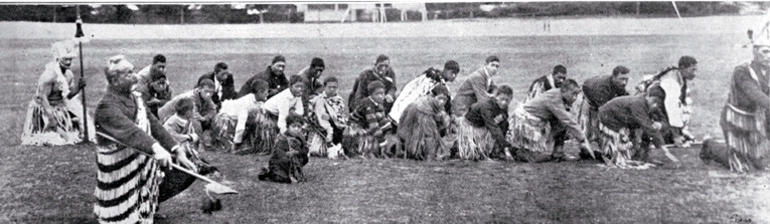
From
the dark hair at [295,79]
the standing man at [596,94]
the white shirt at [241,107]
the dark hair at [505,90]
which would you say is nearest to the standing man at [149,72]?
the white shirt at [241,107]

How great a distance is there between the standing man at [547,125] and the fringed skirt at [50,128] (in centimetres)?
296

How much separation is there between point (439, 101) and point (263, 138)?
1233 mm

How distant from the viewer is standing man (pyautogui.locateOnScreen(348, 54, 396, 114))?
5.20 metres

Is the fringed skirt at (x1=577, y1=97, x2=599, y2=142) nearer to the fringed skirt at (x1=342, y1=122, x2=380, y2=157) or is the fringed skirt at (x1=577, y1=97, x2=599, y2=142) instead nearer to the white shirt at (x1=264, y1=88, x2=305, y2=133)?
the fringed skirt at (x1=342, y1=122, x2=380, y2=157)

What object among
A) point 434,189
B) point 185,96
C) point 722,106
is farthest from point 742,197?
point 185,96

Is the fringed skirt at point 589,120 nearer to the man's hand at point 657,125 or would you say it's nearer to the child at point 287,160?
the man's hand at point 657,125

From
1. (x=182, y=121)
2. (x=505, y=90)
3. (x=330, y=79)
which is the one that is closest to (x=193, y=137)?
(x=182, y=121)

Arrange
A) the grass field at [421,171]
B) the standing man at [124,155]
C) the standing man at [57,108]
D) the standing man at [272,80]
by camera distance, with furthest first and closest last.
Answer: the standing man at [272,80] → the standing man at [57,108] → the grass field at [421,171] → the standing man at [124,155]

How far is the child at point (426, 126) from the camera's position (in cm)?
528

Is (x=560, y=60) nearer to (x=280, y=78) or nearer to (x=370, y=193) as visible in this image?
(x=370, y=193)

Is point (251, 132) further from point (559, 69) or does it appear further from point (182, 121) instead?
point (559, 69)

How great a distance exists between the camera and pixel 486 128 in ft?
17.7

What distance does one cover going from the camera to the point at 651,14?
490 cm

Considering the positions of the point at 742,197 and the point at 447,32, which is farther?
the point at 447,32
